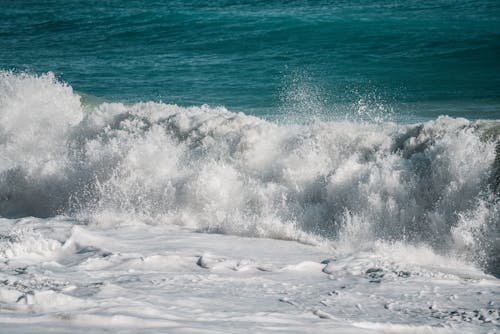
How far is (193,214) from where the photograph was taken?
761 centimetres

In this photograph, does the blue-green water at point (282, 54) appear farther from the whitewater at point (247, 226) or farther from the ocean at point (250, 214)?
the whitewater at point (247, 226)

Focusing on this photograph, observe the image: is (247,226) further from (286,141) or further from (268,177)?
(286,141)

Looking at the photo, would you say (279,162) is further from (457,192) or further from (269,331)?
(269,331)

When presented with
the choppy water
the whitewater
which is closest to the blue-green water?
the choppy water

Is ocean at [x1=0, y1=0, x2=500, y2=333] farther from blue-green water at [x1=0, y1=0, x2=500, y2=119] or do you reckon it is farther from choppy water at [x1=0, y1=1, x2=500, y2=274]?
blue-green water at [x1=0, y1=0, x2=500, y2=119]

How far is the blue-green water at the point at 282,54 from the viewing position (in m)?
16.4

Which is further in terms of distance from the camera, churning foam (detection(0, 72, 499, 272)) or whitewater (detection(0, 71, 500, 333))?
churning foam (detection(0, 72, 499, 272))

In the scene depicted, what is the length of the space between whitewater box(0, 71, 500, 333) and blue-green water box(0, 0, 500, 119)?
5.89 meters

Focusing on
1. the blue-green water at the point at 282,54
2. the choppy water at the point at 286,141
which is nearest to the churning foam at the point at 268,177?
the choppy water at the point at 286,141

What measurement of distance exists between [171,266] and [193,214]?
6.41 ft

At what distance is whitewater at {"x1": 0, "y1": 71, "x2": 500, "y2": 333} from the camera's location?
4.29 meters

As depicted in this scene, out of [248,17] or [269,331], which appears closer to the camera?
[269,331]

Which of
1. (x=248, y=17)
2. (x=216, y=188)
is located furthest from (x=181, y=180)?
(x=248, y=17)

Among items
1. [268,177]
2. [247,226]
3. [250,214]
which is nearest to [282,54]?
[268,177]
